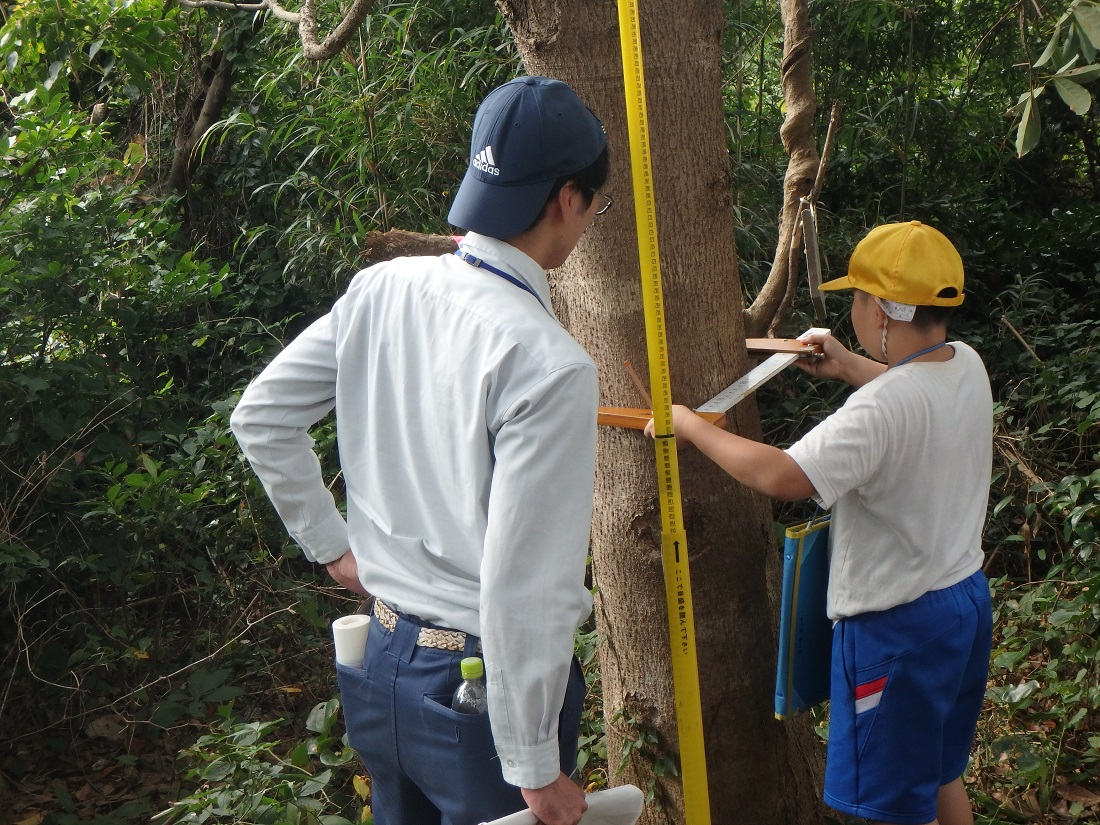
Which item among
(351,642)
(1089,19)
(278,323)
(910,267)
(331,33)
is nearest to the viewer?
(351,642)

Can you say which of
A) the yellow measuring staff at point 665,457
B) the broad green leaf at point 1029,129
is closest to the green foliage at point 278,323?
the broad green leaf at point 1029,129

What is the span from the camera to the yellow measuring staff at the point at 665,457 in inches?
78.4

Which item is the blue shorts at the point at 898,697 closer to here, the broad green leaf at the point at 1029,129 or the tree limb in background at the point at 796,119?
the tree limb in background at the point at 796,119

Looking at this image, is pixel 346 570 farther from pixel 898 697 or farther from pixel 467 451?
pixel 898 697

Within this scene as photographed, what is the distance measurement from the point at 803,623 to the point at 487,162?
1331mm

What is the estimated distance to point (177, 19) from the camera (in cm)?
634

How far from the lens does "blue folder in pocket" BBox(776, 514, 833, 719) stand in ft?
7.75

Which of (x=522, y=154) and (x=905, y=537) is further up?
(x=522, y=154)

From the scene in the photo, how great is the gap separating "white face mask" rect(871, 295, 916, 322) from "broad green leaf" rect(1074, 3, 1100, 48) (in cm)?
97

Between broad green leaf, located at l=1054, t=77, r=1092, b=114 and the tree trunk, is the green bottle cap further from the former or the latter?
broad green leaf, located at l=1054, t=77, r=1092, b=114

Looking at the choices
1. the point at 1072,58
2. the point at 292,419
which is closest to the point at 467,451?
the point at 292,419

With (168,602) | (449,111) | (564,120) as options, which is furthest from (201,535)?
(564,120)

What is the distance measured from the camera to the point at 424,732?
1701 millimetres

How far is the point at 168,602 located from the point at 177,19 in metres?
3.88
